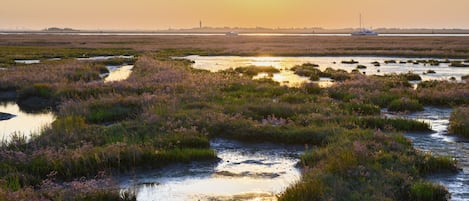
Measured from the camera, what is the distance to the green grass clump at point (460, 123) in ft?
61.8

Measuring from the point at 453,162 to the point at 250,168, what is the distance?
18.5ft

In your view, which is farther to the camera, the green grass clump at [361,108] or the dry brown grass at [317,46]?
the dry brown grass at [317,46]

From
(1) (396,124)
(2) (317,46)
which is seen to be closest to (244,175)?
(1) (396,124)

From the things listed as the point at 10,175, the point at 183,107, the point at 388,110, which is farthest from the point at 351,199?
the point at 388,110

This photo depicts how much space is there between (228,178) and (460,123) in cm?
1008

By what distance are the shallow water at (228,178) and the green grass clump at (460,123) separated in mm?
6440

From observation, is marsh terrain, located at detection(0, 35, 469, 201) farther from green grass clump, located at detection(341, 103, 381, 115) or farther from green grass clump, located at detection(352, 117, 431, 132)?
green grass clump, located at detection(341, 103, 381, 115)

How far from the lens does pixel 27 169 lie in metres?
13.7

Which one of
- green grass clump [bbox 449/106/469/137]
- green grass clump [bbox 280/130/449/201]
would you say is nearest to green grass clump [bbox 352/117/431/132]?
green grass clump [bbox 449/106/469/137]

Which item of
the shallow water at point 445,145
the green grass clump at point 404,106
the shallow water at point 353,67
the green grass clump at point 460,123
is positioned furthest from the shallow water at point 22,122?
the shallow water at point 353,67

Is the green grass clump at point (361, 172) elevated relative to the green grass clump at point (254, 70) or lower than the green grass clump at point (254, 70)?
lower

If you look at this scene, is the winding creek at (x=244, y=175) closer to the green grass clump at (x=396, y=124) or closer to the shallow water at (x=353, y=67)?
the green grass clump at (x=396, y=124)

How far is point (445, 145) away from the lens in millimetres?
17281

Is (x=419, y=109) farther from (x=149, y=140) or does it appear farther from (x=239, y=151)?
(x=149, y=140)
